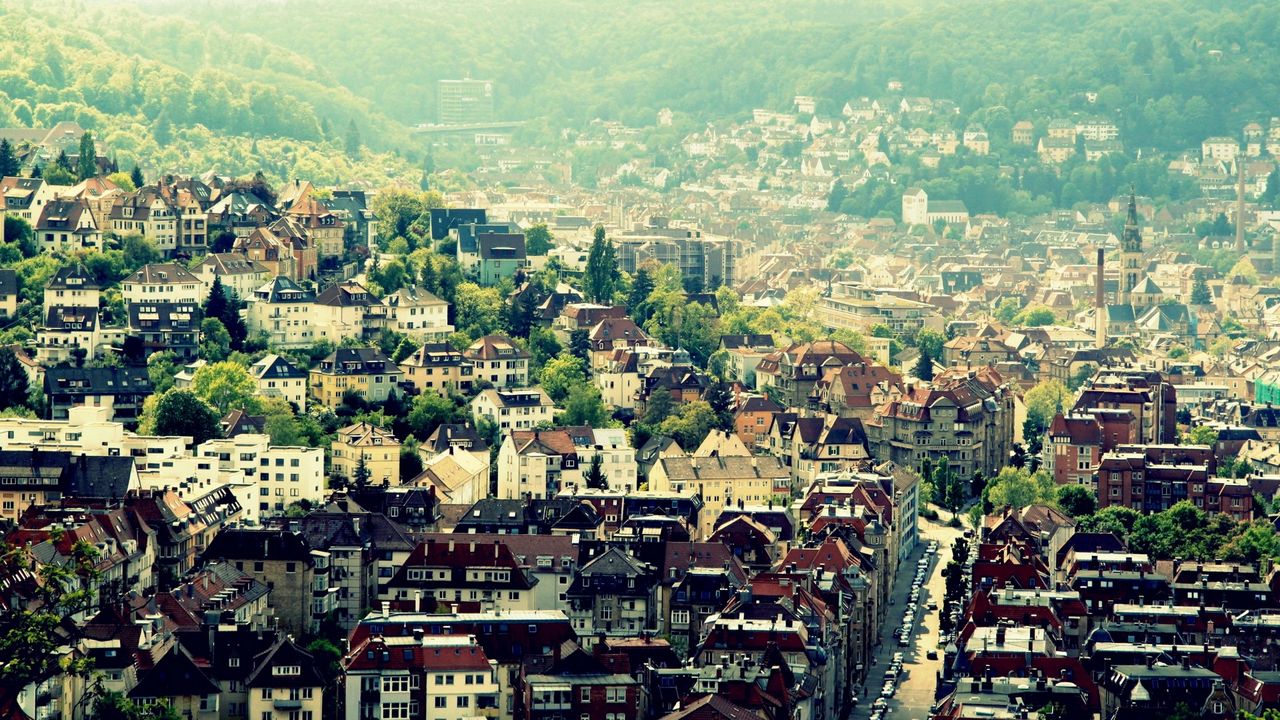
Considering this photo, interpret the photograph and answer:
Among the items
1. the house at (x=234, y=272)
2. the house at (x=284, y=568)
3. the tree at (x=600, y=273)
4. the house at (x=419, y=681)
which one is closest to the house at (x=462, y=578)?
the house at (x=284, y=568)

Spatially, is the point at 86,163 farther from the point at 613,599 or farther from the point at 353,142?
the point at 353,142

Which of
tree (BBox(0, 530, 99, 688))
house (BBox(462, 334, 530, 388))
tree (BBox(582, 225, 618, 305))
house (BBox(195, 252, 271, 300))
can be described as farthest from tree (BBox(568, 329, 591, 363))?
tree (BBox(0, 530, 99, 688))

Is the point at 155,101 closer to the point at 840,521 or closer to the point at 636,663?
the point at 840,521

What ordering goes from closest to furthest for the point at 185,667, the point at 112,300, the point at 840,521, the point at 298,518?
the point at 185,667 < the point at 298,518 < the point at 840,521 < the point at 112,300

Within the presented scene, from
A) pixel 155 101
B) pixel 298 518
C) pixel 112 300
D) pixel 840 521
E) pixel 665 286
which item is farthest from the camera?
pixel 155 101

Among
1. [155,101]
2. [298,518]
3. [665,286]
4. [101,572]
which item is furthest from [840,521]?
[155,101]

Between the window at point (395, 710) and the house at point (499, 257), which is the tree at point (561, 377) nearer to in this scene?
the house at point (499, 257)

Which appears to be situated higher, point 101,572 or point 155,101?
point 155,101
